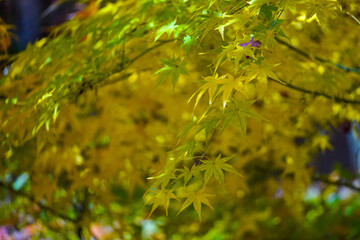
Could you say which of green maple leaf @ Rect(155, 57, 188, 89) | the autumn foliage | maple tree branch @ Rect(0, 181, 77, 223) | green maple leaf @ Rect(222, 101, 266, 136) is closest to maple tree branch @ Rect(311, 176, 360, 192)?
the autumn foliage

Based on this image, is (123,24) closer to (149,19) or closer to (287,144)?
(149,19)

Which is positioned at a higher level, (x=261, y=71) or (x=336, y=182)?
(x=261, y=71)

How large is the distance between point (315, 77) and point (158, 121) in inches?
39.3

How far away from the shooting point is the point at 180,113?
8.24 feet

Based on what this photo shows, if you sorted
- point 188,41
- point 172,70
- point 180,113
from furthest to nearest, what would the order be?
point 180,113, point 172,70, point 188,41

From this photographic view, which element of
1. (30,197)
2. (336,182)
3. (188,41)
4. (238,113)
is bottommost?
(336,182)

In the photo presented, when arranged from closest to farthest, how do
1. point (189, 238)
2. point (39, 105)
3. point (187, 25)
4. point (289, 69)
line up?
point (187, 25) → point (39, 105) → point (289, 69) → point (189, 238)

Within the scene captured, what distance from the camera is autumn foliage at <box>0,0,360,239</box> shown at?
1.30 m

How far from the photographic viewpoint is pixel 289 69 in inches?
74.8

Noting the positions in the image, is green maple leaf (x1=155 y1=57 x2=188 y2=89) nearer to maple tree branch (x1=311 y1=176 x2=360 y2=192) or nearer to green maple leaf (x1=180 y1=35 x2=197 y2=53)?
green maple leaf (x1=180 y1=35 x2=197 y2=53)

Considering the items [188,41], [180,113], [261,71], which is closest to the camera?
[261,71]

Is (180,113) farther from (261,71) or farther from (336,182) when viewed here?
(261,71)

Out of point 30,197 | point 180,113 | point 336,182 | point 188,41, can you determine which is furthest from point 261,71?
point 30,197

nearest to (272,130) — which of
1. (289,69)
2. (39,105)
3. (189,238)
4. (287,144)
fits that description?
(287,144)
